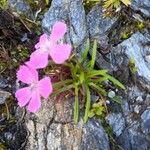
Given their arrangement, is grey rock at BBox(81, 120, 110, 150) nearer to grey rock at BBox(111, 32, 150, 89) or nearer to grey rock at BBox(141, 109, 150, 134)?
Result: grey rock at BBox(141, 109, 150, 134)

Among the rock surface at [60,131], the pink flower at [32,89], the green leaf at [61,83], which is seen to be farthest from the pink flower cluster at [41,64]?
the rock surface at [60,131]

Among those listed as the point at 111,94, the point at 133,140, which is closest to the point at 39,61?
the point at 111,94

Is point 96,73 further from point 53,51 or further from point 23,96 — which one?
point 23,96

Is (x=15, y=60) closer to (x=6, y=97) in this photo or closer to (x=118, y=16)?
(x=6, y=97)

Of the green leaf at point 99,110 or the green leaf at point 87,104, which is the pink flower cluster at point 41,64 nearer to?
the green leaf at point 87,104

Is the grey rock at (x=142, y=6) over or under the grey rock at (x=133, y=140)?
over

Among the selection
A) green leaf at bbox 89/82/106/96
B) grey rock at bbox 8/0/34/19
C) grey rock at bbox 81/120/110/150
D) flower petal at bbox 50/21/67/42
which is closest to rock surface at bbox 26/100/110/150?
grey rock at bbox 81/120/110/150
